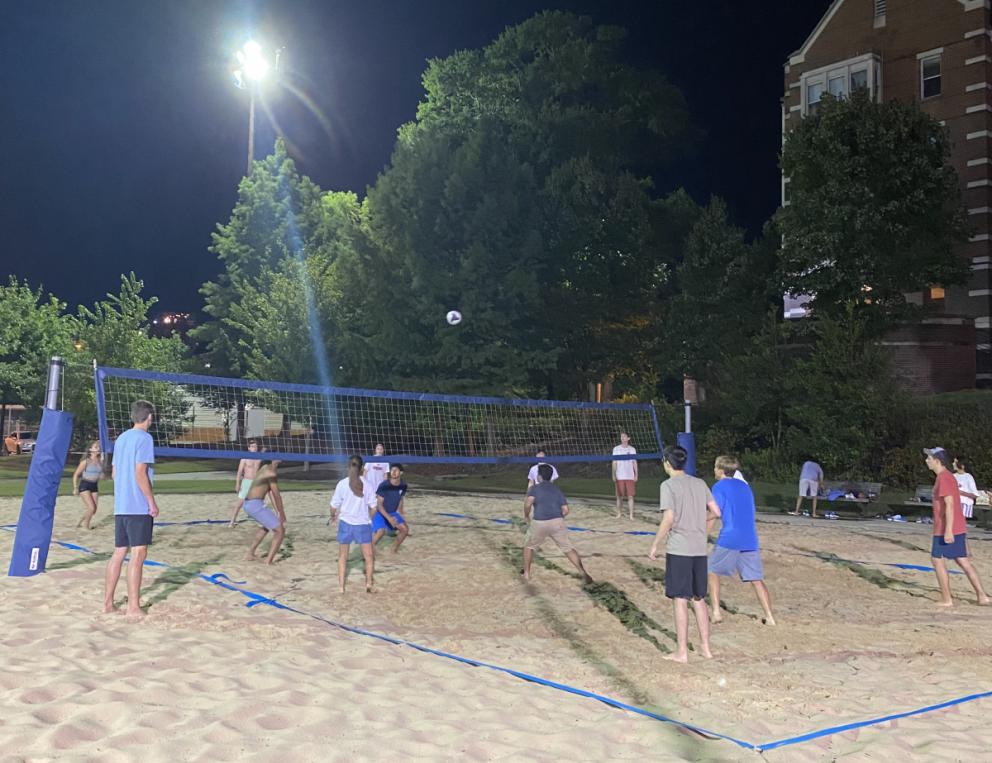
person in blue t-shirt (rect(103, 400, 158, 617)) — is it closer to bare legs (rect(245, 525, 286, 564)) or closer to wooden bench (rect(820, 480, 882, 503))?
bare legs (rect(245, 525, 286, 564))

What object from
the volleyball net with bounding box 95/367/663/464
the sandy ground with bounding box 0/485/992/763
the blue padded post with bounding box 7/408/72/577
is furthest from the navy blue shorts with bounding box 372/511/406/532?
the volleyball net with bounding box 95/367/663/464

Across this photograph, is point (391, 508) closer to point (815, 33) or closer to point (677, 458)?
point (677, 458)

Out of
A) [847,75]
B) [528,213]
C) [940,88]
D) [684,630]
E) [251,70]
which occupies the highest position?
[251,70]

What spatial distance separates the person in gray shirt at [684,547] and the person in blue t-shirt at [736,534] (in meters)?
0.86

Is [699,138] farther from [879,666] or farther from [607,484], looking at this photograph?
[879,666]

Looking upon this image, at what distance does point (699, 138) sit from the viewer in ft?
133

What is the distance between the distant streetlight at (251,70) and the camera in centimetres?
3612

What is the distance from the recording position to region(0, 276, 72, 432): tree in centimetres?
3659

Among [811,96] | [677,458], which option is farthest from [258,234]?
[677,458]

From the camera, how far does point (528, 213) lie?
29.5 meters

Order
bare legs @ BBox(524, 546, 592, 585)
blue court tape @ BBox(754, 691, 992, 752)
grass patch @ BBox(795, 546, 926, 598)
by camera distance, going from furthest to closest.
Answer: grass patch @ BBox(795, 546, 926, 598) < bare legs @ BBox(524, 546, 592, 585) < blue court tape @ BBox(754, 691, 992, 752)

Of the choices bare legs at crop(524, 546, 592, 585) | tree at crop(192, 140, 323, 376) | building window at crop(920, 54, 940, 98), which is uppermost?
building window at crop(920, 54, 940, 98)

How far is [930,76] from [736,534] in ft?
92.6

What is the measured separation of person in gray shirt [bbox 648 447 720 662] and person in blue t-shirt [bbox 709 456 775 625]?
86 centimetres
